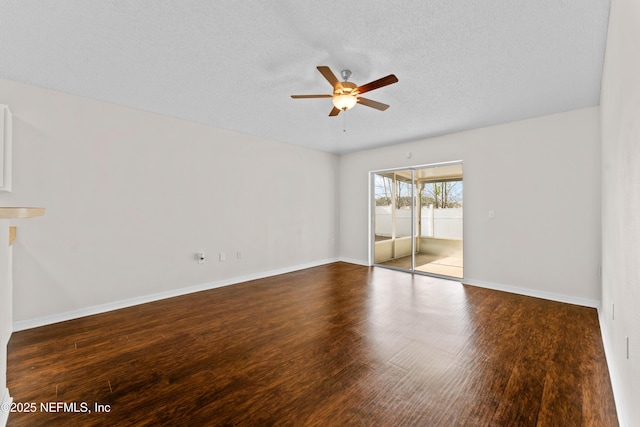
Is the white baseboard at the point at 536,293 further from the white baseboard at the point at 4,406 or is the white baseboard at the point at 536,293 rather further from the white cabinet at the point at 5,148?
the white cabinet at the point at 5,148

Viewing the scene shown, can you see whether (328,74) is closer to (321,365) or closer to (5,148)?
(321,365)

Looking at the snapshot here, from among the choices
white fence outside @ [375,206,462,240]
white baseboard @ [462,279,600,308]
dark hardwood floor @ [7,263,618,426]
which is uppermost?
white fence outside @ [375,206,462,240]

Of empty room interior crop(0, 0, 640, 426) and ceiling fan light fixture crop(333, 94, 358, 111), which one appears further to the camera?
ceiling fan light fixture crop(333, 94, 358, 111)

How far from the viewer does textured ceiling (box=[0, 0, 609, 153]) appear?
6.15 ft

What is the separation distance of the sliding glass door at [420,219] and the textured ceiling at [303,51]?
5.94ft

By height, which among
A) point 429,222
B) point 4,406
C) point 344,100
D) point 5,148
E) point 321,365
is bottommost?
point 321,365

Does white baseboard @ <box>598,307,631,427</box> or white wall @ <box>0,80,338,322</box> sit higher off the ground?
white wall @ <box>0,80,338,322</box>

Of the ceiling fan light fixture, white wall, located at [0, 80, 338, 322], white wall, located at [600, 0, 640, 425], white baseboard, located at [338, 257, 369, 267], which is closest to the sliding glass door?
white baseboard, located at [338, 257, 369, 267]

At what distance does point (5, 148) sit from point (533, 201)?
6.29m

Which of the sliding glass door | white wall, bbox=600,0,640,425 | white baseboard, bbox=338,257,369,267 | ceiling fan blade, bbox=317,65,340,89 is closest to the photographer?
white wall, bbox=600,0,640,425

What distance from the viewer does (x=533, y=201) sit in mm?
3926

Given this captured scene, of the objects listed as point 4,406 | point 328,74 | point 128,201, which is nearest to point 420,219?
point 328,74

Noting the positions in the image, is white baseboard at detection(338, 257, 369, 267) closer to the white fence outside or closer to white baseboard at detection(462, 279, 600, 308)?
the white fence outside

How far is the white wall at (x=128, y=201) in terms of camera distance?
2.96 m
